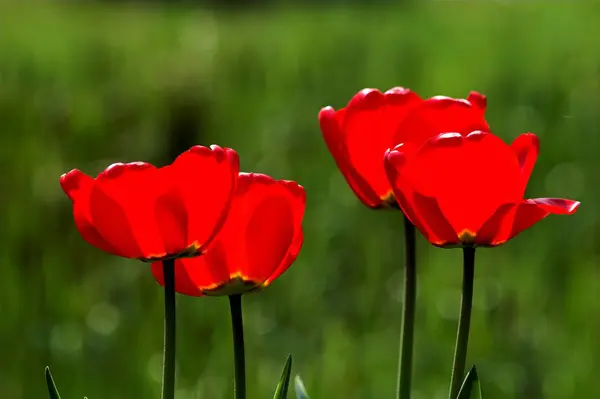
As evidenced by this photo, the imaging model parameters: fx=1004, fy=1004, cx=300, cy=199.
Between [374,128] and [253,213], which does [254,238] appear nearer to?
[253,213]

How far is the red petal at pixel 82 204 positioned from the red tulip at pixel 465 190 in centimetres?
25

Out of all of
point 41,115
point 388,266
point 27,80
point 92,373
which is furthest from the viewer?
point 27,80

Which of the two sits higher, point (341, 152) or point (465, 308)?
point (341, 152)

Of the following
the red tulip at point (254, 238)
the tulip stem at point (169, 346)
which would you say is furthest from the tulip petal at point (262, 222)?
the tulip stem at point (169, 346)

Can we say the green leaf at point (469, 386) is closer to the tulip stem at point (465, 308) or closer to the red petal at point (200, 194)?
the tulip stem at point (465, 308)

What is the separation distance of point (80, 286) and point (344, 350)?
27.3 inches

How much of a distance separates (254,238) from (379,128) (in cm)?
19

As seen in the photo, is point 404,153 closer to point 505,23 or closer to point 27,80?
point 27,80

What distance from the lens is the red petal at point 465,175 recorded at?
2.77 feet

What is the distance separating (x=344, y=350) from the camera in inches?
76.9

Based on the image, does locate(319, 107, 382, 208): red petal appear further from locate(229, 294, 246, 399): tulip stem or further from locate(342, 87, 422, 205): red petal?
locate(229, 294, 246, 399): tulip stem

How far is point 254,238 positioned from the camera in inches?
34.7

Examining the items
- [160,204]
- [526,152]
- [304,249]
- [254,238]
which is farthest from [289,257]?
[304,249]

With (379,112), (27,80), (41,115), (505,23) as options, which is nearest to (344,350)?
(379,112)
